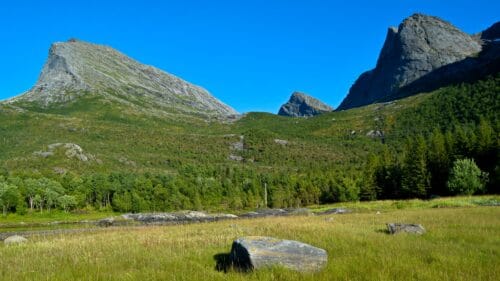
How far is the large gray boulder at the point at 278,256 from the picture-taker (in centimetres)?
1523

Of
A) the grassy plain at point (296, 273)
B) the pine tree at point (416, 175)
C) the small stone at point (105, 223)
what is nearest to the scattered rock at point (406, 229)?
the grassy plain at point (296, 273)

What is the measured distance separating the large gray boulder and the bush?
87.0 metres

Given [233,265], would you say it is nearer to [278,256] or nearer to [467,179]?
[278,256]

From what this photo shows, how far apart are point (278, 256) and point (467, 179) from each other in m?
88.7

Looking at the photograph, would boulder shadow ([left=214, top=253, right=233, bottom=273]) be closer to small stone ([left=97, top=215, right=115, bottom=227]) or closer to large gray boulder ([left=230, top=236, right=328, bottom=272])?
large gray boulder ([left=230, top=236, right=328, bottom=272])

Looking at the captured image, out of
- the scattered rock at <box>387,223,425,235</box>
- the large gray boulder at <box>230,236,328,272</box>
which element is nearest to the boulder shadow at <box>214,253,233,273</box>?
the large gray boulder at <box>230,236,328,272</box>

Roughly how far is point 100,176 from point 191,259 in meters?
134

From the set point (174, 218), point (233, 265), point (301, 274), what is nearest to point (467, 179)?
point (174, 218)

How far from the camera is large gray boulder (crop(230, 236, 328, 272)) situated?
1523cm

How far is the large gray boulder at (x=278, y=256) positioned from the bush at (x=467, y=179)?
8695 cm

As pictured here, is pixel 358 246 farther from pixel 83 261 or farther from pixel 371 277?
pixel 83 261

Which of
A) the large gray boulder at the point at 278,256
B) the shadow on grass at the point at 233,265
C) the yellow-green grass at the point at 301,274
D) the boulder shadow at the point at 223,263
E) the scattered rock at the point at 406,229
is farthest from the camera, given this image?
the scattered rock at the point at 406,229

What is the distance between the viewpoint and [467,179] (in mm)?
91938

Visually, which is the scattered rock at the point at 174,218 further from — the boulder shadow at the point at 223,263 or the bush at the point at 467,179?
the boulder shadow at the point at 223,263
